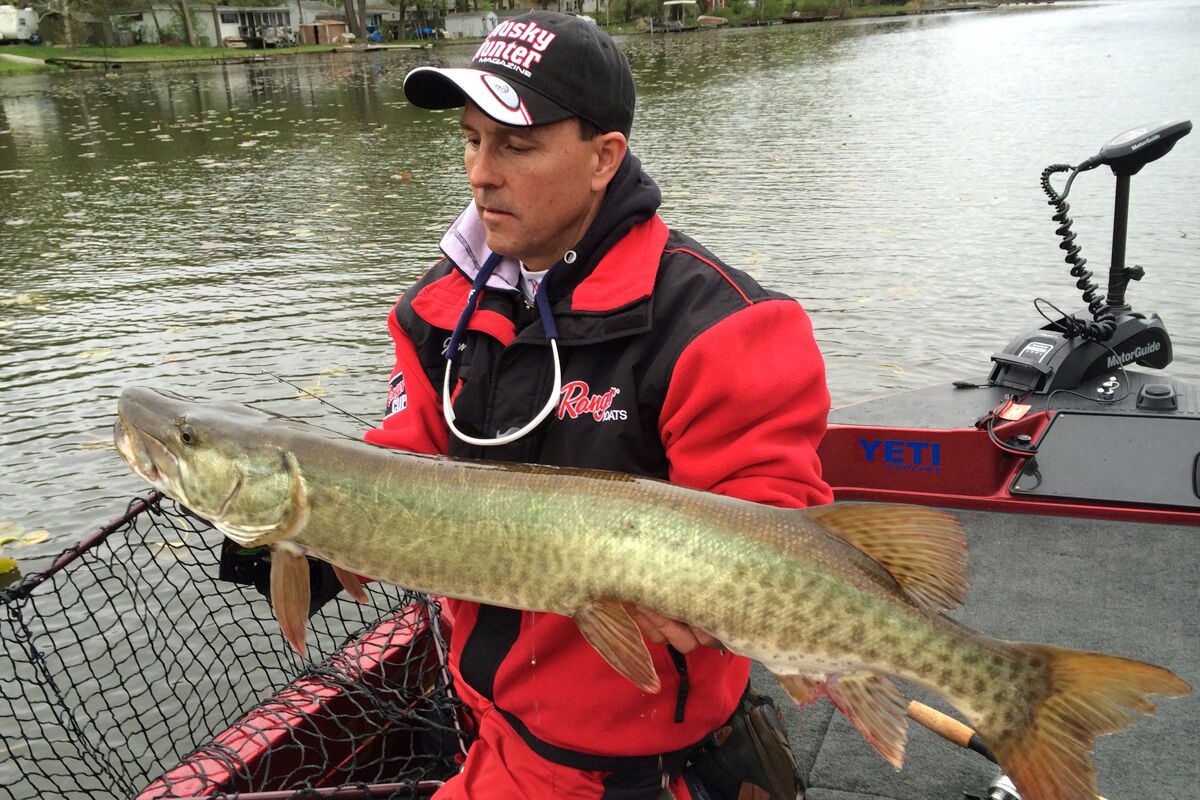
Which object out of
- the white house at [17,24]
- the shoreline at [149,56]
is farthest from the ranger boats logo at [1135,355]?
the white house at [17,24]

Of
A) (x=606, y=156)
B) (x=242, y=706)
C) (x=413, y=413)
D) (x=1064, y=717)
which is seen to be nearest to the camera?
(x=1064, y=717)

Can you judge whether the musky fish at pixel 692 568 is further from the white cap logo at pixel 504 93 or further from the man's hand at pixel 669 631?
the white cap logo at pixel 504 93

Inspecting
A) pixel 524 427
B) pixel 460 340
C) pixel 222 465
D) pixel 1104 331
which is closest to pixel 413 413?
pixel 460 340

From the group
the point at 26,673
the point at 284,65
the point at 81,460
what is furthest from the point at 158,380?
A: the point at 284,65

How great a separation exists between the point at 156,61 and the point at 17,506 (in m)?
53.5

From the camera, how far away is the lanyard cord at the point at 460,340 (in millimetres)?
2477

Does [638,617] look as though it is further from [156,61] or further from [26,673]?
[156,61]

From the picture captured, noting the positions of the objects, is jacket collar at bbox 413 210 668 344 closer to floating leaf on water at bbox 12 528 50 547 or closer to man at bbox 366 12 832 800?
man at bbox 366 12 832 800

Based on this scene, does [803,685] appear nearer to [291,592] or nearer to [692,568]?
[692,568]

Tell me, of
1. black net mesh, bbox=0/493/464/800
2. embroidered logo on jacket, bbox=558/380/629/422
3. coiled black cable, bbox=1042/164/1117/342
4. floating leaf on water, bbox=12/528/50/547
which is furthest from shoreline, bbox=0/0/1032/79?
embroidered logo on jacket, bbox=558/380/629/422

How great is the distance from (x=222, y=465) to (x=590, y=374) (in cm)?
94

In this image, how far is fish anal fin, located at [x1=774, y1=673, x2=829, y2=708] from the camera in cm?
220

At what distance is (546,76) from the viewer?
245 centimetres

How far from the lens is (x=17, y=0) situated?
65.6 m
